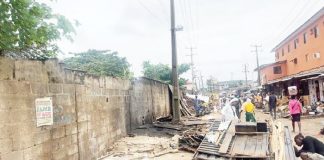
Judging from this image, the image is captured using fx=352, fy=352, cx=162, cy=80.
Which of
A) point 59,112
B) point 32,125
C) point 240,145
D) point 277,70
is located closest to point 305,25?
point 277,70

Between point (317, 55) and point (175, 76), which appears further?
point (317, 55)

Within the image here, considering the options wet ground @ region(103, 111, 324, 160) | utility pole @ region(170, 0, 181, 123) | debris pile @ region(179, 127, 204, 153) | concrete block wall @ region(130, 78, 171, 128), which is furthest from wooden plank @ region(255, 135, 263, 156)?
utility pole @ region(170, 0, 181, 123)

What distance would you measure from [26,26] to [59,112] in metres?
2.19

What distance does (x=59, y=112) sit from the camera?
7137 mm

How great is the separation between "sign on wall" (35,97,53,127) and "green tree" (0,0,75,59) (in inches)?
35.2

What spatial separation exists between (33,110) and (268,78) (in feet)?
155

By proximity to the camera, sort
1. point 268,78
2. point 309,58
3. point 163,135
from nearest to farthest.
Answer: point 163,135 → point 309,58 → point 268,78

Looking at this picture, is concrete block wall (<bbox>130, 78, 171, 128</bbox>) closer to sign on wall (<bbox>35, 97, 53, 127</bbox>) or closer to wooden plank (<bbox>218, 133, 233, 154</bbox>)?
wooden plank (<bbox>218, 133, 233, 154</bbox>)

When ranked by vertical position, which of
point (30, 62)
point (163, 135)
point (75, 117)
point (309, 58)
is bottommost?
point (163, 135)

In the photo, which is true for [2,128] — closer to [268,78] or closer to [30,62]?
[30,62]

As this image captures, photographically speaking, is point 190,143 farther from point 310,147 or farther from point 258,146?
point 310,147

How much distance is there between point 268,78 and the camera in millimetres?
49906

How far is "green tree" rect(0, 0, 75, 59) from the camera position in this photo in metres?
5.31

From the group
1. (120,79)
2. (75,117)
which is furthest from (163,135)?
(75,117)
